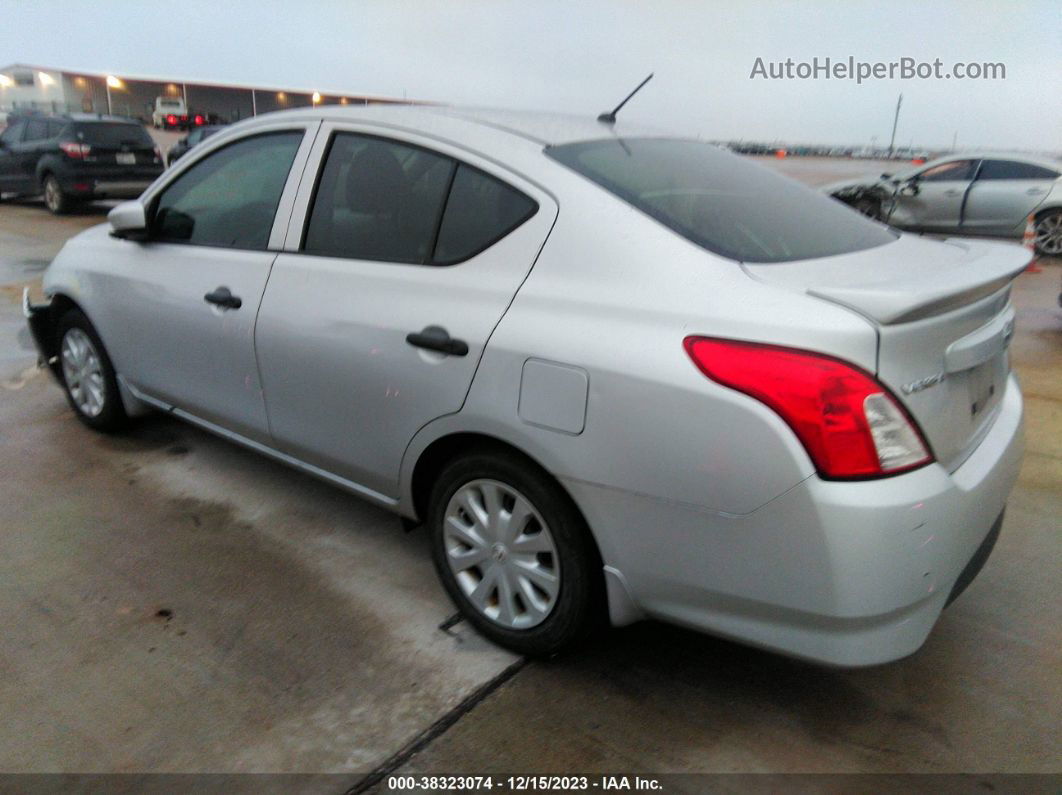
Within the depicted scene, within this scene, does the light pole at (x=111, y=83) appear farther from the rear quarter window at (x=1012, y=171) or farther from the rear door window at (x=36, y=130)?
the rear quarter window at (x=1012, y=171)

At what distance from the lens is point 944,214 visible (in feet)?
37.1

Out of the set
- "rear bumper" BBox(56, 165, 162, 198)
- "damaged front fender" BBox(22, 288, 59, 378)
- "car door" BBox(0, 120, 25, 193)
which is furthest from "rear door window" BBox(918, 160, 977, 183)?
"car door" BBox(0, 120, 25, 193)

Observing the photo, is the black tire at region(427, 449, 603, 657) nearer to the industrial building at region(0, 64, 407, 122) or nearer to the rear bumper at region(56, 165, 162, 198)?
the rear bumper at region(56, 165, 162, 198)

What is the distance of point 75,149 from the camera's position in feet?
44.0

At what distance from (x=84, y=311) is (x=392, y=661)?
2658 millimetres

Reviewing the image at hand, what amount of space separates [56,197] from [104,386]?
39.1ft

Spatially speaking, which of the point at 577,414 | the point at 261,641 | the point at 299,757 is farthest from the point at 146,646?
the point at 577,414

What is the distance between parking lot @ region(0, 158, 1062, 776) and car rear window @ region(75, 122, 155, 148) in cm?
1200

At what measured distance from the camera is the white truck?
3722 cm

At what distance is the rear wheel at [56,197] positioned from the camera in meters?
13.7

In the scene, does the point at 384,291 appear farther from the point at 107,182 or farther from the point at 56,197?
the point at 56,197

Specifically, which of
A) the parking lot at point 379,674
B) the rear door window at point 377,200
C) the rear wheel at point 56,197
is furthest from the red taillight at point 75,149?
the rear door window at point 377,200

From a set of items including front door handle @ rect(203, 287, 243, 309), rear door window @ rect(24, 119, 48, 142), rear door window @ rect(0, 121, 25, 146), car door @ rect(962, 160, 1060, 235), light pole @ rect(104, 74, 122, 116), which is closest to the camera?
front door handle @ rect(203, 287, 243, 309)

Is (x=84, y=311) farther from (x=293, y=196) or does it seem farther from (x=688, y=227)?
(x=688, y=227)
